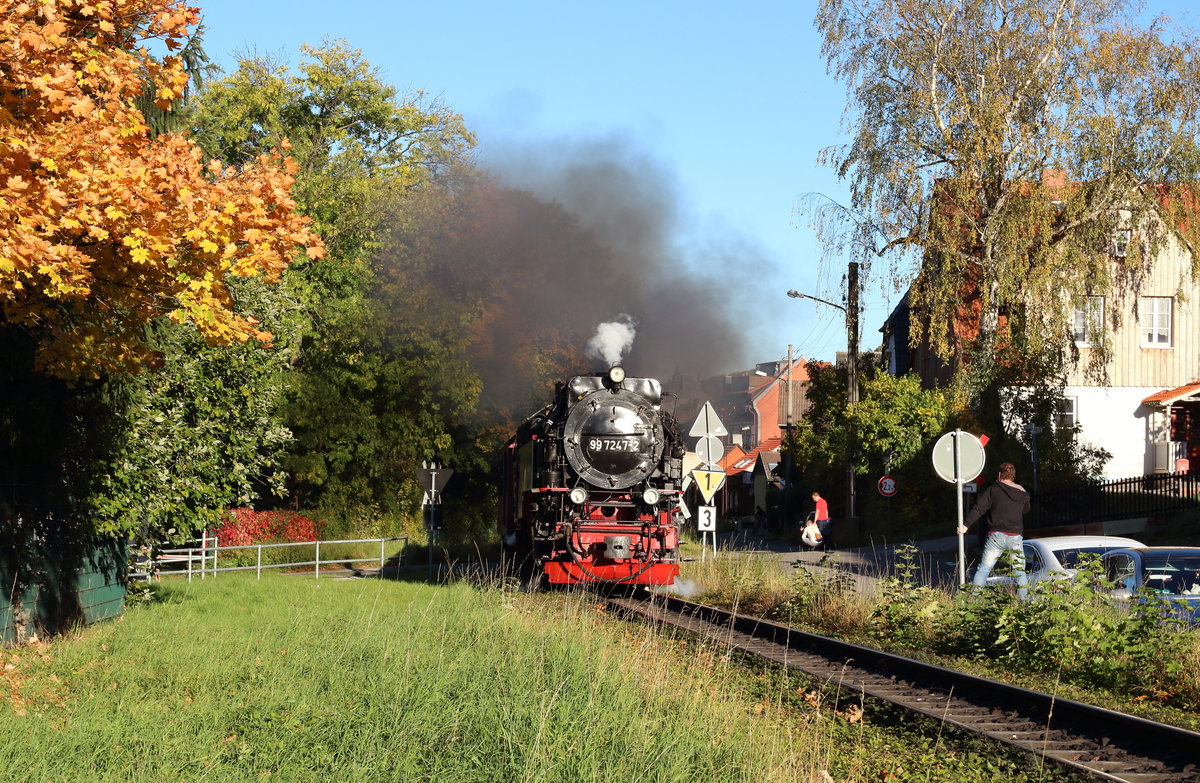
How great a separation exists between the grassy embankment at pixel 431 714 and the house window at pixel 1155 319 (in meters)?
28.8

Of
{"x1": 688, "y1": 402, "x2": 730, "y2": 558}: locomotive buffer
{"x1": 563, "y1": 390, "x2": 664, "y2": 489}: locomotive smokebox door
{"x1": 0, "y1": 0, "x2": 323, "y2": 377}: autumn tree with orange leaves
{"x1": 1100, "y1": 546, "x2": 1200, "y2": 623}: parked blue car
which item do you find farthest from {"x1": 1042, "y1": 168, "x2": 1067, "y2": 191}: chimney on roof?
{"x1": 0, "y1": 0, "x2": 323, "y2": 377}: autumn tree with orange leaves

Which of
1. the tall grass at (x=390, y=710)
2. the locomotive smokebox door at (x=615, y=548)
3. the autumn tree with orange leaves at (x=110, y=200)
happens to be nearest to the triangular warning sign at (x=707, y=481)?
the locomotive smokebox door at (x=615, y=548)

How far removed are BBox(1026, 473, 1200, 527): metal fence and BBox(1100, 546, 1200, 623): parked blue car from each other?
568 inches

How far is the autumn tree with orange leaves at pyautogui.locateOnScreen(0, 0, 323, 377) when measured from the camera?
26.0 ft

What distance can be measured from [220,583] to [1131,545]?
48.9 feet

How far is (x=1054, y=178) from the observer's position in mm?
29469

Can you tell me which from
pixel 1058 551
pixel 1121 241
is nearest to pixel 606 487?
pixel 1058 551

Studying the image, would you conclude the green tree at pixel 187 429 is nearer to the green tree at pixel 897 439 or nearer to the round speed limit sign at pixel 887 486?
the round speed limit sign at pixel 887 486

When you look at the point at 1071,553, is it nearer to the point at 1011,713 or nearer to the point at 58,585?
the point at 1011,713

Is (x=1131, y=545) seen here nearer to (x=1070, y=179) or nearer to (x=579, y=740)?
(x=579, y=740)

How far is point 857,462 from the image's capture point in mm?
34188

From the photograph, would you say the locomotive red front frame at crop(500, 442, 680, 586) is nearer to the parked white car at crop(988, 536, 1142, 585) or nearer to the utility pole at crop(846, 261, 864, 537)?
the parked white car at crop(988, 536, 1142, 585)

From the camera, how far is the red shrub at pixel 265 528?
36.0 meters

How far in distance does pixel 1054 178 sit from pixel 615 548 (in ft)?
57.1
